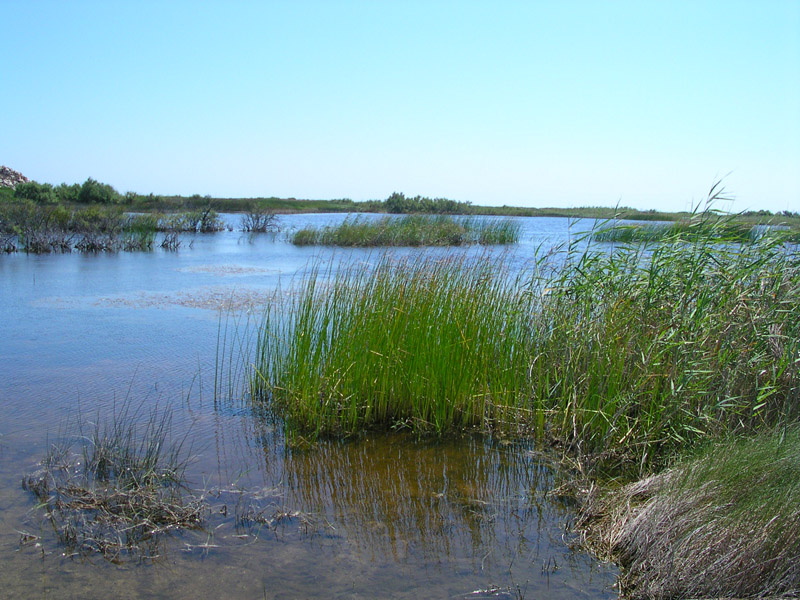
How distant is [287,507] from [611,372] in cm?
254

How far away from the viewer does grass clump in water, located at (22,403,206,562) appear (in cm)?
364

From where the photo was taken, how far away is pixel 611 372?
15.8ft

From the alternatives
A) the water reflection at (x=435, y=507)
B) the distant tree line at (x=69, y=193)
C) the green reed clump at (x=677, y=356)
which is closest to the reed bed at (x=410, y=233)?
the distant tree line at (x=69, y=193)

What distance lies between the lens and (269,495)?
433 centimetres

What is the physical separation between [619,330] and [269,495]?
296cm

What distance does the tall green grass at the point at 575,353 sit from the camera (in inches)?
183

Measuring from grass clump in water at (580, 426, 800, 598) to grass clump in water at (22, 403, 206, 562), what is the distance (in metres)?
2.50

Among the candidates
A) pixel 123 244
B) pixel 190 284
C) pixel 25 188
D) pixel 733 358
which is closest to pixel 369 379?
pixel 733 358

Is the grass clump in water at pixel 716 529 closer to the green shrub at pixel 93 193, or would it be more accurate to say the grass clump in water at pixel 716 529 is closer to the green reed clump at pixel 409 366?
the green reed clump at pixel 409 366

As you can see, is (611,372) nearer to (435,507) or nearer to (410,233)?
(435,507)

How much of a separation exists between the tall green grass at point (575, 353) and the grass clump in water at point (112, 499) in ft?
4.60

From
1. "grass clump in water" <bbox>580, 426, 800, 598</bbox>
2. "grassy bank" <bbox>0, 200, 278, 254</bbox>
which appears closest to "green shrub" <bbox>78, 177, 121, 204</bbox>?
"grassy bank" <bbox>0, 200, 278, 254</bbox>

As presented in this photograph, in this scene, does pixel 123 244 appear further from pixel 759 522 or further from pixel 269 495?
pixel 759 522

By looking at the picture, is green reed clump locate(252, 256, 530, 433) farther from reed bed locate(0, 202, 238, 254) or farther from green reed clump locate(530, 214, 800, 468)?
reed bed locate(0, 202, 238, 254)
